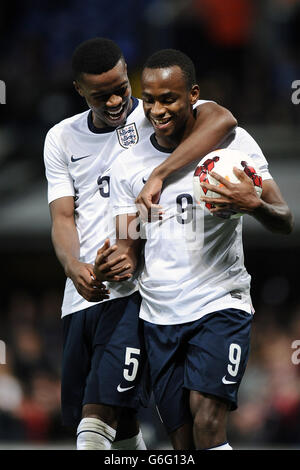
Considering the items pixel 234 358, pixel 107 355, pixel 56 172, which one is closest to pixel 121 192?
pixel 56 172

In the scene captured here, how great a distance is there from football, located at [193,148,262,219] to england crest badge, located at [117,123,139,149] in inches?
21.9

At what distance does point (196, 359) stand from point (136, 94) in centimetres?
560

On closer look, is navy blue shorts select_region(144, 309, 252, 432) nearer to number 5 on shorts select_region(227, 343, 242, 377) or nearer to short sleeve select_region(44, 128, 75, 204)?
number 5 on shorts select_region(227, 343, 242, 377)

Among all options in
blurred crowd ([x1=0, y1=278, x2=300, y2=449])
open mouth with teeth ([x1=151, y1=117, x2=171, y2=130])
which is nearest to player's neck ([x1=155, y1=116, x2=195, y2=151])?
open mouth with teeth ([x1=151, y1=117, x2=171, y2=130])

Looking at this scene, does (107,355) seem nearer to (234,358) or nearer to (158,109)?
(234,358)

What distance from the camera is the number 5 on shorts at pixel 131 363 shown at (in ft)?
14.7

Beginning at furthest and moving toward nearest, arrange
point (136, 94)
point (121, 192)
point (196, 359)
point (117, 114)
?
1. point (136, 94)
2. point (117, 114)
3. point (121, 192)
4. point (196, 359)

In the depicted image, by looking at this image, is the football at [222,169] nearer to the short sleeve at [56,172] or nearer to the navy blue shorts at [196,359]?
the navy blue shorts at [196,359]

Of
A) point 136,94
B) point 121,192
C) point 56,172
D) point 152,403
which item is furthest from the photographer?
point 136,94

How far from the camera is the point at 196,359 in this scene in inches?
165

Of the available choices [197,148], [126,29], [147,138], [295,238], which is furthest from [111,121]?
[126,29]

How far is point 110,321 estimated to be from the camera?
4617mm
